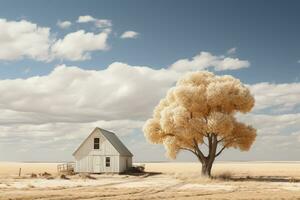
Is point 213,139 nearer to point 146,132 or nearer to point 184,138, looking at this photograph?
point 184,138

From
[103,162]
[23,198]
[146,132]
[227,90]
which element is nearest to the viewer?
[23,198]

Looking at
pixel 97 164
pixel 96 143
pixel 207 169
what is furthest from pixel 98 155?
pixel 207 169

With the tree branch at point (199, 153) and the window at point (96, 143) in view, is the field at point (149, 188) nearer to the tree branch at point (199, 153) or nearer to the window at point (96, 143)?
the tree branch at point (199, 153)

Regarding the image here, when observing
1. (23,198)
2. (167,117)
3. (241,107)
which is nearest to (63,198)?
(23,198)

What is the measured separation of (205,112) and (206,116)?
531 millimetres

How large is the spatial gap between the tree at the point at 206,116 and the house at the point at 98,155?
922 cm

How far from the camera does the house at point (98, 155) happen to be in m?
69.4

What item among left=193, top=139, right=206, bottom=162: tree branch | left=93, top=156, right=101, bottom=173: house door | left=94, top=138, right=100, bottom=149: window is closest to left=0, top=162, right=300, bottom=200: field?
left=93, top=156, right=101, bottom=173: house door

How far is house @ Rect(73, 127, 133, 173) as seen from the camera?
69.4 m

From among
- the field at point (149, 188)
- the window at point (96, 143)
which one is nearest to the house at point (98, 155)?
the window at point (96, 143)

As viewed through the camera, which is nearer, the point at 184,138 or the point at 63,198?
the point at 63,198

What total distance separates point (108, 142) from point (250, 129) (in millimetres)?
20267

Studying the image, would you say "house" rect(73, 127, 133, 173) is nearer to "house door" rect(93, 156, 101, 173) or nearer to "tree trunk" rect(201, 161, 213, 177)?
"house door" rect(93, 156, 101, 173)

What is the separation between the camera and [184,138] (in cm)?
6097
